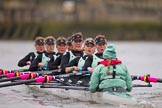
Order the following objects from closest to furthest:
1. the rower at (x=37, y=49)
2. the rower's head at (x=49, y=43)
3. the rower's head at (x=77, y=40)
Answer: the rower's head at (x=77, y=40), the rower's head at (x=49, y=43), the rower at (x=37, y=49)

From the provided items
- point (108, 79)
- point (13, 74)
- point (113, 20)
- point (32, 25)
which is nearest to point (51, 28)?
point (32, 25)

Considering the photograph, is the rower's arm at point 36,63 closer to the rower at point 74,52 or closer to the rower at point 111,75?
the rower at point 74,52

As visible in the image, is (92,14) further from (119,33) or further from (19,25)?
(19,25)

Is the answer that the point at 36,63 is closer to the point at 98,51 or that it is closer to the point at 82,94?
the point at 98,51

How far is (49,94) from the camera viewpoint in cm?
1777

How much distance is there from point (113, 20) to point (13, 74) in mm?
51900

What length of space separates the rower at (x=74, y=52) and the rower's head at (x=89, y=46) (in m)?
0.60

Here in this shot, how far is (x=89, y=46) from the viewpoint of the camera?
53.4ft

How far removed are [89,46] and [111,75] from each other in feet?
7.20

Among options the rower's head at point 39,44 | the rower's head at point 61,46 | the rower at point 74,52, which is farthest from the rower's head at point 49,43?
the rower at point 74,52

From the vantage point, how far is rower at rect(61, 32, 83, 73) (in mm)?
17031

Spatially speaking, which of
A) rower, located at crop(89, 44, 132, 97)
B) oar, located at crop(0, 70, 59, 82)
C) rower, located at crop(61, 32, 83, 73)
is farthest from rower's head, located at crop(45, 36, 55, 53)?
rower, located at crop(89, 44, 132, 97)

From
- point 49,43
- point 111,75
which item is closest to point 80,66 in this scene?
point 49,43

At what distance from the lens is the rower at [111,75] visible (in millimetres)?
14086
